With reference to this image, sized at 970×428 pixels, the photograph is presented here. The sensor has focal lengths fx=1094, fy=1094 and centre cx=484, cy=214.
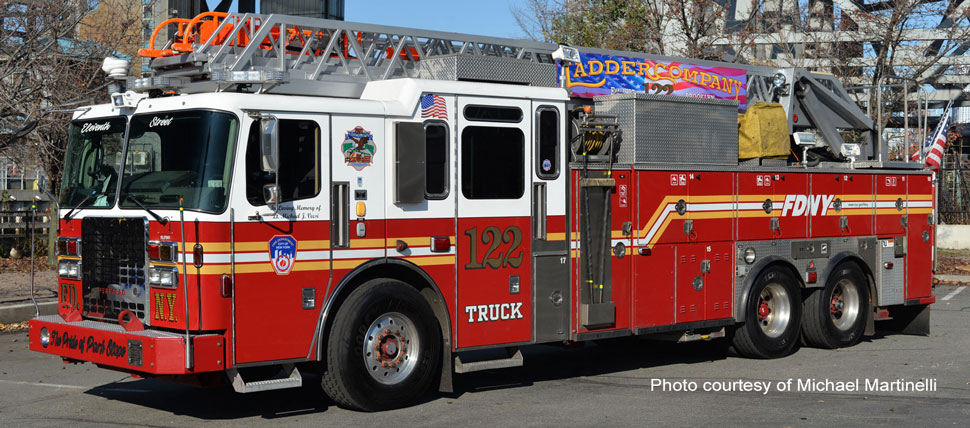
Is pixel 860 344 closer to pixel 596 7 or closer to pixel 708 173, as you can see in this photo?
pixel 708 173

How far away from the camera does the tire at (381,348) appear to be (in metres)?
8.50

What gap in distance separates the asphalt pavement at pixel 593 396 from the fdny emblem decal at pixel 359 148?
2004 mm

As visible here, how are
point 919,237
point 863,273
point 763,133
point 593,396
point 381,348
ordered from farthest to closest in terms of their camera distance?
point 919,237
point 863,273
point 763,133
point 593,396
point 381,348

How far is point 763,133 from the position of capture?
38.8 ft

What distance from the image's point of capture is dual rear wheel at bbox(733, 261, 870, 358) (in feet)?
38.5

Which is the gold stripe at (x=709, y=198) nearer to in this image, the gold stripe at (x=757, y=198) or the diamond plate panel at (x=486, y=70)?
the gold stripe at (x=757, y=198)

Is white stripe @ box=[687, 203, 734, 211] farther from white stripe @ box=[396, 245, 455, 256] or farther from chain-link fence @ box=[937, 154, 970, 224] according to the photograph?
chain-link fence @ box=[937, 154, 970, 224]

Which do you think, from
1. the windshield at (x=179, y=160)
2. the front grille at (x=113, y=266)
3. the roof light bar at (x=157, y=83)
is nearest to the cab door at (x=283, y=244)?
the windshield at (x=179, y=160)

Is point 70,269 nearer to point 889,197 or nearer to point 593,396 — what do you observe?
point 593,396

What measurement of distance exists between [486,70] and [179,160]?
2857mm

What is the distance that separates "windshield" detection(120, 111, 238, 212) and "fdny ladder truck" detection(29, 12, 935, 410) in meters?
0.02

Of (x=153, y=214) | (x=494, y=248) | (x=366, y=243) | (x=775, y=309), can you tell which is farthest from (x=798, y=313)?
(x=153, y=214)

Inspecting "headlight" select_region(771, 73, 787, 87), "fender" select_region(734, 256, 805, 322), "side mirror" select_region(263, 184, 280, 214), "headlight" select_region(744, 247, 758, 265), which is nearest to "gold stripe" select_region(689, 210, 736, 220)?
"headlight" select_region(744, 247, 758, 265)

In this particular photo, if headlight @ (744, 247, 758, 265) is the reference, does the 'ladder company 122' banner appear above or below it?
above
